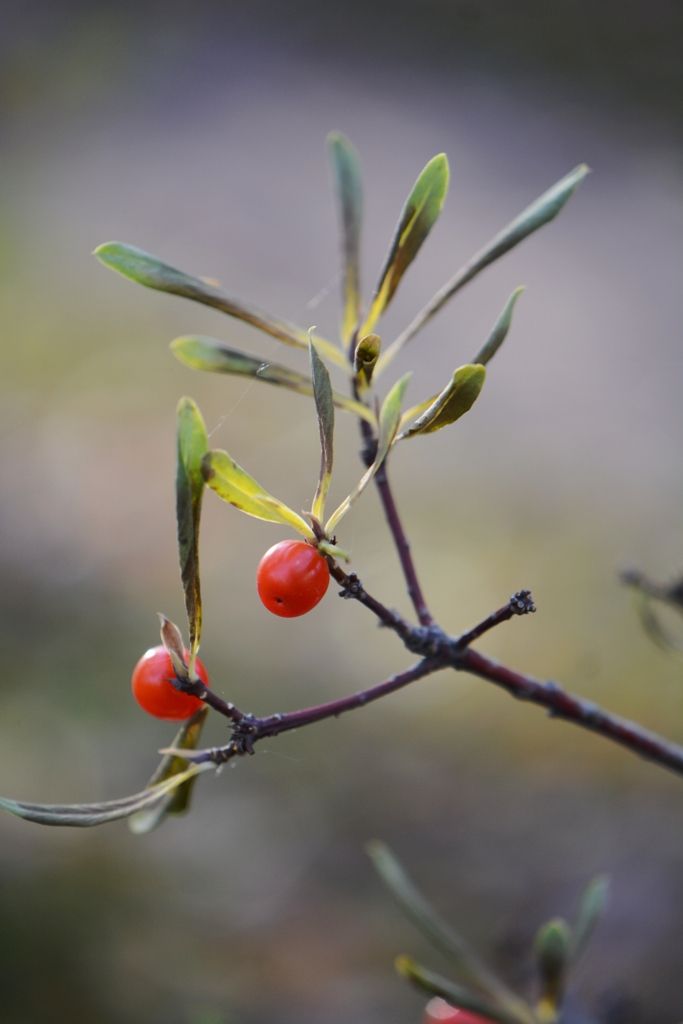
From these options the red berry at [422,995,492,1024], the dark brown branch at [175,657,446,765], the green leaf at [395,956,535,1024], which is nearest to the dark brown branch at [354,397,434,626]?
the dark brown branch at [175,657,446,765]

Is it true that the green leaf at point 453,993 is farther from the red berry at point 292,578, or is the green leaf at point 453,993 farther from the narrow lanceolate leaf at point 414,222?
the narrow lanceolate leaf at point 414,222

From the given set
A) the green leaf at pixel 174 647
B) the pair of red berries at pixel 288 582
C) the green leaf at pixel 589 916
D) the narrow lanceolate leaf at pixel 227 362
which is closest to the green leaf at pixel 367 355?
the narrow lanceolate leaf at pixel 227 362

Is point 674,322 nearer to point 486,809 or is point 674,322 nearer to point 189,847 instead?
point 486,809

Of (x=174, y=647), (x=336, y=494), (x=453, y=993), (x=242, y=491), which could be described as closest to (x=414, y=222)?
(x=242, y=491)

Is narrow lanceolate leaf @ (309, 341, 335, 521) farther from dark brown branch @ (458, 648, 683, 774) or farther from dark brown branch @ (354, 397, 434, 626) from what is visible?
dark brown branch @ (458, 648, 683, 774)

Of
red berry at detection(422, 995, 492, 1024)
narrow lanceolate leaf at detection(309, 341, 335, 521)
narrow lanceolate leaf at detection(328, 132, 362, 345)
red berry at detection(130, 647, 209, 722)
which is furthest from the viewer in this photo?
red berry at detection(422, 995, 492, 1024)

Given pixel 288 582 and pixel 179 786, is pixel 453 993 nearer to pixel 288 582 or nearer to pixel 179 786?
pixel 179 786
